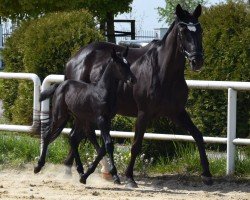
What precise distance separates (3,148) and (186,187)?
11.2ft

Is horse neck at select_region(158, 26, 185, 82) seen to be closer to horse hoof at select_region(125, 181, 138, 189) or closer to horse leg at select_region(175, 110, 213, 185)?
horse leg at select_region(175, 110, 213, 185)

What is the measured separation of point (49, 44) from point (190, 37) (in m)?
3.91

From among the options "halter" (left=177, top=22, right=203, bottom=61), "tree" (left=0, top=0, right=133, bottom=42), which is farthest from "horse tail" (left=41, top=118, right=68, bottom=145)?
"tree" (left=0, top=0, right=133, bottom=42)

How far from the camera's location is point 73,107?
11.0m

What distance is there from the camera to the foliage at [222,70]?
1256 centimetres

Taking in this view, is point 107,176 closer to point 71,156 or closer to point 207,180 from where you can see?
point 71,156

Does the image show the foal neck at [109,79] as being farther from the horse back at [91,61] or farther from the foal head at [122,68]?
the horse back at [91,61]

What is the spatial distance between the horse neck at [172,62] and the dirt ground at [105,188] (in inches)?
53.8

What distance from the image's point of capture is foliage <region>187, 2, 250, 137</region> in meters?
12.6

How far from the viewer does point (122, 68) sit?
10516 millimetres

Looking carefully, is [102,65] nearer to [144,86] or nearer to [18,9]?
[144,86]

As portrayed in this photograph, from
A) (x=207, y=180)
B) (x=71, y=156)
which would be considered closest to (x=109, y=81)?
(x=71, y=156)

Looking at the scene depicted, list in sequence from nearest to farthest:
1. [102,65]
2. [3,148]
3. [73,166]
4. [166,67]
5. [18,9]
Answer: [166,67], [102,65], [73,166], [3,148], [18,9]

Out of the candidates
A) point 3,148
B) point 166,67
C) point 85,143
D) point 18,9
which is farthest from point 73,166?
point 18,9
